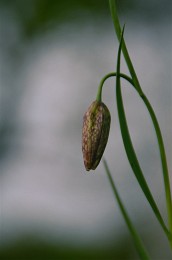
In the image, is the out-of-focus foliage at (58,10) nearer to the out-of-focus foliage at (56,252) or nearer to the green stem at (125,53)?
the out-of-focus foliage at (56,252)

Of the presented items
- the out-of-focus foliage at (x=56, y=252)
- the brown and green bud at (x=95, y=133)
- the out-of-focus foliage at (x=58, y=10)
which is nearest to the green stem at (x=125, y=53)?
the brown and green bud at (x=95, y=133)

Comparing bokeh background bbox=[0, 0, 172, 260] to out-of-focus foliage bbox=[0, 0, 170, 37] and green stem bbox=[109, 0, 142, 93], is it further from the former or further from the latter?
green stem bbox=[109, 0, 142, 93]

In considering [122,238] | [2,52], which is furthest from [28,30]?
[122,238]

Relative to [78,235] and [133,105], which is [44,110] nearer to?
[133,105]

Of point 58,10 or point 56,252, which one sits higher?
point 58,10

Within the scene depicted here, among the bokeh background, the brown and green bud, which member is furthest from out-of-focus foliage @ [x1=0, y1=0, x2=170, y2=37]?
the brown and green bud

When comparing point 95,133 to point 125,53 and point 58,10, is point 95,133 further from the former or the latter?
point 58,10

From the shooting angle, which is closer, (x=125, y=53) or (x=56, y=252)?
(x=125, y=53)

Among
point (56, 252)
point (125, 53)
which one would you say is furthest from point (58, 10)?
point (125, 53)
